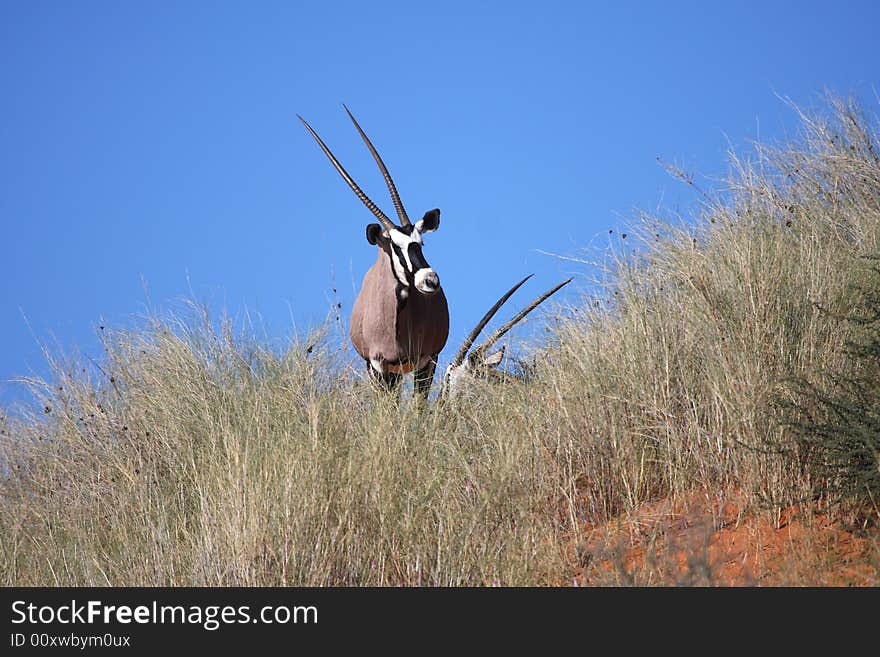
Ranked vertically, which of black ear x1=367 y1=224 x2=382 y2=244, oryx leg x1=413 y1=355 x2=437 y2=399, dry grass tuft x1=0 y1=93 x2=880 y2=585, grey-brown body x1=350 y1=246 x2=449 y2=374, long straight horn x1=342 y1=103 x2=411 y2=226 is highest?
long straight horn x1=342 y1=103 x2=411 y2=226

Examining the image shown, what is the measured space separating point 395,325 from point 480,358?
765mm

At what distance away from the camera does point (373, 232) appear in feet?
24.8

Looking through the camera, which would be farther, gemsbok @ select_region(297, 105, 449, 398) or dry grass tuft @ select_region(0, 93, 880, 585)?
gemsbok @ select_region(297, 105, 449, 398)

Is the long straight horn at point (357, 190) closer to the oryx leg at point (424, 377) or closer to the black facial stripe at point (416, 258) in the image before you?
the black facial stripe at point (416, 258)

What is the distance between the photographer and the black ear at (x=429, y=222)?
764cm

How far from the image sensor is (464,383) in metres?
7.46

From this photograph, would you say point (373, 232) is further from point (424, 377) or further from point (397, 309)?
point (424, 377)

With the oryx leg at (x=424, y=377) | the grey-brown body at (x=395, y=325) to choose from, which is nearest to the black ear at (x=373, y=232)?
the grey-brown body at (x=395, y=325)

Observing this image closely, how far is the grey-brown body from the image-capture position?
8.01m

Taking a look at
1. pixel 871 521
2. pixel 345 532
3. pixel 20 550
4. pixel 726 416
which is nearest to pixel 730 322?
pixel 726 416

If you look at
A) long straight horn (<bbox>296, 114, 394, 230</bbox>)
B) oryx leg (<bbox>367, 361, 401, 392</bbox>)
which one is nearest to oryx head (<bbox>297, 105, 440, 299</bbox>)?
long straight horn (<bbox>296, 114, 394, 230</bbox>)

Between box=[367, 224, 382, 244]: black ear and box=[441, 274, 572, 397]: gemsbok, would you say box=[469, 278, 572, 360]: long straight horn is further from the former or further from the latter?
box=[367, 224, 382, 244]: black ear

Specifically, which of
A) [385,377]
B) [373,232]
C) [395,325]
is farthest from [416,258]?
[385,377]
